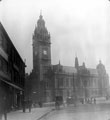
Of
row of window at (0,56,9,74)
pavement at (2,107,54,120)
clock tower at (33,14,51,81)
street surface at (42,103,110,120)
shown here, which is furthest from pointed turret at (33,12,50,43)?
pavement at (2,107,54,120)

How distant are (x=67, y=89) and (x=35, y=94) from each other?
1579 centimetres

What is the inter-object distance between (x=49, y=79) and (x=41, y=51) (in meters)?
10.5

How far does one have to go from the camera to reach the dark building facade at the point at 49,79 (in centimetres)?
8663

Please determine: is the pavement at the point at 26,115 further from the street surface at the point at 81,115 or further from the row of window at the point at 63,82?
the row of window at the point at 63,82

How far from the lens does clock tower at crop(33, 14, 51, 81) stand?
89.6m

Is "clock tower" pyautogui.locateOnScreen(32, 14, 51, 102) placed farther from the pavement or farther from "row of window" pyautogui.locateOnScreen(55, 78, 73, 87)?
the pavement

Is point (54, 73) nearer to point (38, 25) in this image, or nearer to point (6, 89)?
point (38, 25)

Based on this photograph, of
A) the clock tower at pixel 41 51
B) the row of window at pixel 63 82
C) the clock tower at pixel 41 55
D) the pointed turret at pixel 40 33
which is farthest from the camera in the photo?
the pointed turret at pixel 40 33

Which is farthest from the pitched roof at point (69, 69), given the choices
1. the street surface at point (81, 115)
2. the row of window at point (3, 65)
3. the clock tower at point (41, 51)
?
the street surface at point (81, 115)

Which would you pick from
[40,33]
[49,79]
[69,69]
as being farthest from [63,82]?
[40,33]

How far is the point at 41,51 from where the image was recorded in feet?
297

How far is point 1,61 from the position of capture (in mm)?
26969

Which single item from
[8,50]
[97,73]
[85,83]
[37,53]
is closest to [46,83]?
[37,53]

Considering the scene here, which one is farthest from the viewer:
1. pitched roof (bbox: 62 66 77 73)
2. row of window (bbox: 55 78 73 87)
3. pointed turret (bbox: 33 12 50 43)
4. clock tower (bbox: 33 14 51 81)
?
pitched roof (bbox: 62 66 77 73)
